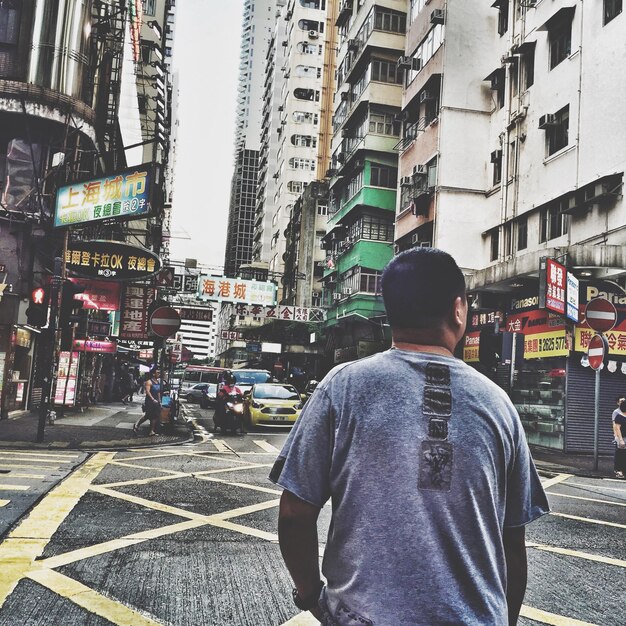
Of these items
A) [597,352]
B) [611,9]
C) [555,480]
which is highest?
[611,9]

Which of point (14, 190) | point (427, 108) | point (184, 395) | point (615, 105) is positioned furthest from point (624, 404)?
point (184, 395)

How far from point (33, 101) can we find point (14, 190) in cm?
258

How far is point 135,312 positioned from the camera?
28641 mm

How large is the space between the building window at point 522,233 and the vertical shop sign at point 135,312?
14287mm

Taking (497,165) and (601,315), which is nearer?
(601,315)

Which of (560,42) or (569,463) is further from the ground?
(560,42)

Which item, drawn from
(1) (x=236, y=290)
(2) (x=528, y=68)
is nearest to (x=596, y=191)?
(2) (x=528, y=68)

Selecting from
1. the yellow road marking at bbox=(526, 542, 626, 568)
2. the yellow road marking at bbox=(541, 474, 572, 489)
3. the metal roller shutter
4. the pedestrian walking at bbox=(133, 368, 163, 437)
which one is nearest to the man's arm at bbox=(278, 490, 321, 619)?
the yellow road marking at bbox=(526, 542, 626, 568)

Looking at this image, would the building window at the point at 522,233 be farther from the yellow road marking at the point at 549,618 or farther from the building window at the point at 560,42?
the yellow road marking at the point at 549,618

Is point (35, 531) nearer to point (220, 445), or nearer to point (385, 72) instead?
point (220, 445)

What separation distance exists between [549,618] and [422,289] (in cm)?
298

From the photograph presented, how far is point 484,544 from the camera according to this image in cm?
182

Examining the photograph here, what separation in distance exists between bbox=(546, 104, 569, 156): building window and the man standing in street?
19.2 metres

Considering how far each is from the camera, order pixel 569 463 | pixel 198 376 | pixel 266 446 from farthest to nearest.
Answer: pixel 198 376
pixel 266 446
pixel 569 463
